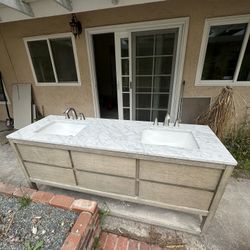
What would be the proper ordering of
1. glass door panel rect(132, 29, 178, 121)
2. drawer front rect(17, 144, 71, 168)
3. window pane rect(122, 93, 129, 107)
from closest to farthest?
drawer front rect(17, 144, 71, 168) → glass door panel rect(132, 29, 178, 121) → window pane rect(122, 93, 129, 107)

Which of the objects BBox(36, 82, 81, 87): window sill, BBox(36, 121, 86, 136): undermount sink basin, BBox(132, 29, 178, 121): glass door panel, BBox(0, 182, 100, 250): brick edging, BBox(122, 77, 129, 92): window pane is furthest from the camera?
BBox(36, 82, 81, 87): window sill

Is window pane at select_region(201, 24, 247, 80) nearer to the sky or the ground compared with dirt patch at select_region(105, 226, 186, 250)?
nearer to the sky

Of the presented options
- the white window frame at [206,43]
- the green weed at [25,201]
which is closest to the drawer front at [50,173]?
the green weed at [25,201]

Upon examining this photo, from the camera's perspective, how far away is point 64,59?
3332 millimetres

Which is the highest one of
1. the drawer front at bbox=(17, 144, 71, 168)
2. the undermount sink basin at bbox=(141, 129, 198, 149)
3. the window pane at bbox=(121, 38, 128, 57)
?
the window pane at bbox=(121, 38, 128, 57)

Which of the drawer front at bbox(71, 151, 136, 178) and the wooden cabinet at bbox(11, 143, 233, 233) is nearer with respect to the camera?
the wooden cabinet at bbox(11, 143, 233, 233)

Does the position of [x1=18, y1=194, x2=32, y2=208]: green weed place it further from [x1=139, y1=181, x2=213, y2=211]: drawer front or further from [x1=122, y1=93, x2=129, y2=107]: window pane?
[x1=122, y1=93, x2=129, y2=107]: window pane

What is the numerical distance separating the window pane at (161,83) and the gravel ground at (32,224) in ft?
8.47

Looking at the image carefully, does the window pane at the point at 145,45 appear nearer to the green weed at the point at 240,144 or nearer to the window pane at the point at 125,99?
the window pane at the point at 125,99

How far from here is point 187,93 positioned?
2.88 meters

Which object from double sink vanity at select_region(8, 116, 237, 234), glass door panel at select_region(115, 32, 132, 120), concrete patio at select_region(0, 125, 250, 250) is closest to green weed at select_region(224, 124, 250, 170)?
concrete patio at select_region(0, 125, 250, 250)

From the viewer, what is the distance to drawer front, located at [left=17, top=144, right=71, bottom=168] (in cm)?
152

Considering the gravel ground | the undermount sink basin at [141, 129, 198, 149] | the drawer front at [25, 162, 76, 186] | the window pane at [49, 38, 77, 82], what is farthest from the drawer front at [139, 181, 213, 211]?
the window pane at [49, 38, 77, 82]

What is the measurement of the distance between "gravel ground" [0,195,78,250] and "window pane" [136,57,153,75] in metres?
2.61
